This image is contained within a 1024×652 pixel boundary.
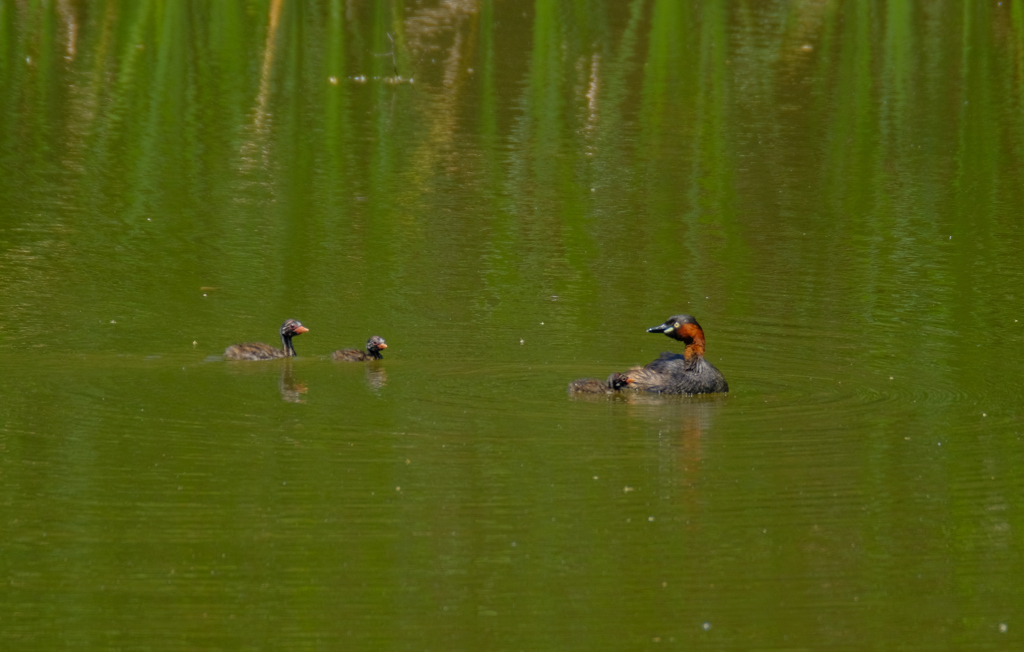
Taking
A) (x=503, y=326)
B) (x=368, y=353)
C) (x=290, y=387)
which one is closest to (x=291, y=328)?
(x=368, y=353)

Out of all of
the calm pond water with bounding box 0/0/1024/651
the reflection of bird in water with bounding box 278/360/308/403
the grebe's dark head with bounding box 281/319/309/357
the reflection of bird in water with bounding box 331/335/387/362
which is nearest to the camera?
the calm pond water with bounding box 0/0/1024/651

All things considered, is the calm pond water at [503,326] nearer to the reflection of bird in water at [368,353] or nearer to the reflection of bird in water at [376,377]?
the reflection of bird in water at [376,377]

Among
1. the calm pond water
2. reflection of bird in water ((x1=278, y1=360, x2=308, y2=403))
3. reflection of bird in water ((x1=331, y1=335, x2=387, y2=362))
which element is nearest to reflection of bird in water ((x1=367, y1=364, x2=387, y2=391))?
the calm pond water

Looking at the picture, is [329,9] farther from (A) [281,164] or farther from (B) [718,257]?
(B) [718,257]

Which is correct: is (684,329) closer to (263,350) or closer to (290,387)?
(290,387)

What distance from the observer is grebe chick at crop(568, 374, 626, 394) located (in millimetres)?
12320

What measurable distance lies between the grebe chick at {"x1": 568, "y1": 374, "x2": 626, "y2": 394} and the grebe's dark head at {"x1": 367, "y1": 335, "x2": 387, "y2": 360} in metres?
1.99

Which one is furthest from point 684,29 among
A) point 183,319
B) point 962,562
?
point 962,562

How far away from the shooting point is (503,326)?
14938 mm

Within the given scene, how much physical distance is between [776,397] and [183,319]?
580cm

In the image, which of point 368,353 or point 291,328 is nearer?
point 368,353

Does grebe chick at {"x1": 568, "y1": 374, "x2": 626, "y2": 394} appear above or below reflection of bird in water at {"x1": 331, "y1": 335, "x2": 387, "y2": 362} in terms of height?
above

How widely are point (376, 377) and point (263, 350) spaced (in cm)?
136

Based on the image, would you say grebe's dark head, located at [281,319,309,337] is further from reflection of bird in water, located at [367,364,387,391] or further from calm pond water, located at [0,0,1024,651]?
reflection of bird in water, located at [367,364,387,391]
